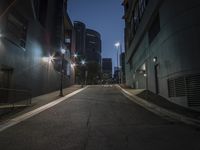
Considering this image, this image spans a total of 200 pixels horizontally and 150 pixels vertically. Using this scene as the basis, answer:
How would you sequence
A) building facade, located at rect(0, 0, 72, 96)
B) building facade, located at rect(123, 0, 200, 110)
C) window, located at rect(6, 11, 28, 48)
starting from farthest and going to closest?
window, located at rect(6, 11, 28, 48)
building facade, located at rect(0, 0, 72, 96)
building facade, located at rect(123, 0, 200, 110)

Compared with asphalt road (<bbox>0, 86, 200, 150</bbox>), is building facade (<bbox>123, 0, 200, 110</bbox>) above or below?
above

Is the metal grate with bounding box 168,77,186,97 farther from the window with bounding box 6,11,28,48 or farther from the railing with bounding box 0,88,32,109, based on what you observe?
the window with bounding box 6,11,28,48

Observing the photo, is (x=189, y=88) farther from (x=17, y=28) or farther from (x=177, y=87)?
(x=17, y=28)

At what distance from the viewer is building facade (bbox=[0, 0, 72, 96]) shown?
15.0 m

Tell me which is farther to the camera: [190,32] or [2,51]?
[2,51]

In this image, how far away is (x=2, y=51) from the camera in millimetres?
14039

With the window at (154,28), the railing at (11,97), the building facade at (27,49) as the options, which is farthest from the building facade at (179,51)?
the building facade at (27,49)

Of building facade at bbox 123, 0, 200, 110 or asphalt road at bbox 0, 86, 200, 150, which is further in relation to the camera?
building facade at bbox 123, 0, 200, 110

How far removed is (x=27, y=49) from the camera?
1853 cm

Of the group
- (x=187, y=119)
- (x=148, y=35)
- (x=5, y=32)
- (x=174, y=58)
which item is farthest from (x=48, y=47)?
(x=187, y=119)

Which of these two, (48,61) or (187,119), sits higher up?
(48,61)

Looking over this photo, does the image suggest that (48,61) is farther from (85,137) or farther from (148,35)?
(85,137)

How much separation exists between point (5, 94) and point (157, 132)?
42.6ft

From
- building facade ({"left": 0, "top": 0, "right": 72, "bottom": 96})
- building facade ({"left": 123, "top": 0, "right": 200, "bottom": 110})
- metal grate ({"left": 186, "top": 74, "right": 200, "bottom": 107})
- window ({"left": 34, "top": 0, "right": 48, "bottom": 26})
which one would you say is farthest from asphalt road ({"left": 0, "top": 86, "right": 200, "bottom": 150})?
window ({"left": 34, "top": 0, "right": 48, "bottom": 26})
